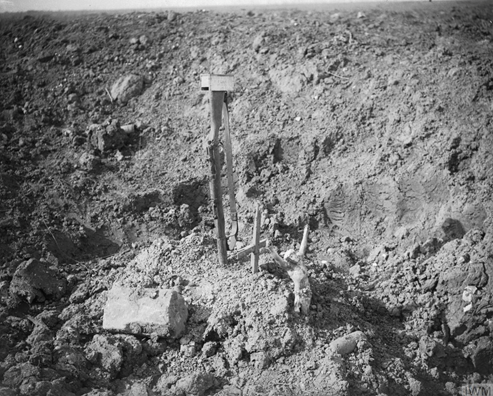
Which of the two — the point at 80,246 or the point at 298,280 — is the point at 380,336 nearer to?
the point at 298,280

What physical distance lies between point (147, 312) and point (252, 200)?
6.51ft

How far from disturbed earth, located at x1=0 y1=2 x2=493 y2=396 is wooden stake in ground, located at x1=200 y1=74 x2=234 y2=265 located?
0.23 meters

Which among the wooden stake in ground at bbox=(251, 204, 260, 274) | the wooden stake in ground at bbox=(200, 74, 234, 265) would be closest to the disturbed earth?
the wooden stake in ground at bbox=(251, 204, 260, 274)

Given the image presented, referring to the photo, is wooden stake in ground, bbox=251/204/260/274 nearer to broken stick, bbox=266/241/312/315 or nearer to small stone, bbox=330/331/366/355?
broken stick, bbox=266/241/312/315

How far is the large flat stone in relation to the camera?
4.65m

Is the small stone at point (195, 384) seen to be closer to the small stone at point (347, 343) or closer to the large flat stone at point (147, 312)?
the large flat stone at point (147, 312)

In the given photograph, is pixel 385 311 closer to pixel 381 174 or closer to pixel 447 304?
pixel 447 304

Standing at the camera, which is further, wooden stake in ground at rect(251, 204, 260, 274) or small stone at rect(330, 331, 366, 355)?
wooden stake in ground at rect(251, 204, 260, 274)

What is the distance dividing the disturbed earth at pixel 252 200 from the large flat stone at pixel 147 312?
0.06ft

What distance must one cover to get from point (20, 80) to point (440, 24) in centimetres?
489

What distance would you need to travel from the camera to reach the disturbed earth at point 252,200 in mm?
4629

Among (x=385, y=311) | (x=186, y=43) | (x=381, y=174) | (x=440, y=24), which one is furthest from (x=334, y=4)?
(x=385, y=311)

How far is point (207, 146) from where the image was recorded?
483 centimetres

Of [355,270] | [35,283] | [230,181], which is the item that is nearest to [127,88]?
[230,181]
